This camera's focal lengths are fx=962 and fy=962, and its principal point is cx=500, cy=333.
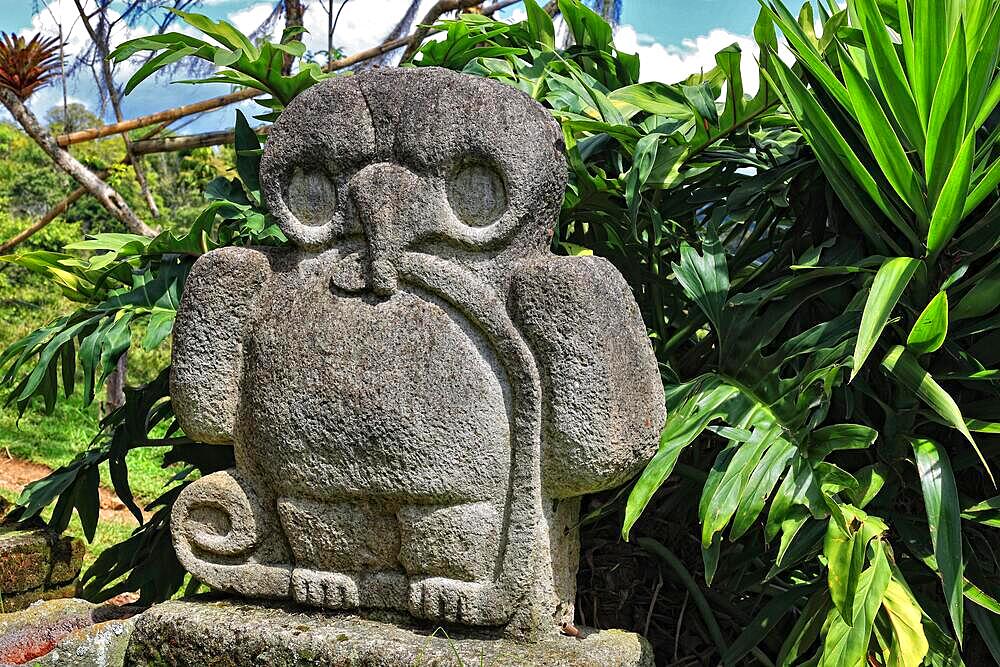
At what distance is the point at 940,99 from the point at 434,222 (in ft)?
Answer: 3.37

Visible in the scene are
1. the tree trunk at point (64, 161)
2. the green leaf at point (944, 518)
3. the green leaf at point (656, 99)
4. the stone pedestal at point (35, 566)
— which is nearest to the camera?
the green leaf at point (944, 518)

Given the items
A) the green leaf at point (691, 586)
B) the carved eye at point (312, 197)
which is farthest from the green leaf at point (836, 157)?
the carved eye at point (312, 197)

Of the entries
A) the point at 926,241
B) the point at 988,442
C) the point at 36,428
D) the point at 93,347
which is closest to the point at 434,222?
the point at 926,241

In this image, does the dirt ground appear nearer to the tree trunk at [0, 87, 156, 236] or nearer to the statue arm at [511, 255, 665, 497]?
the tree trunk at [0, 87, 156, 236]

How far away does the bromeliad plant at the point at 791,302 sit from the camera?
187 cm

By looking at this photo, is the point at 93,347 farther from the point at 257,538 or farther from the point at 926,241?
the point at 926,241

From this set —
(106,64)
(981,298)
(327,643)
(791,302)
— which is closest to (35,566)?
(327,643)

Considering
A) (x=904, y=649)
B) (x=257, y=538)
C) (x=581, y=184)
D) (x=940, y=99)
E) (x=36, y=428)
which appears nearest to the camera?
(x=904, y=649)

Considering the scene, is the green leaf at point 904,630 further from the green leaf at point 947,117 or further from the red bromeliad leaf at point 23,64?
the red bromeliad leaf at point 23,64

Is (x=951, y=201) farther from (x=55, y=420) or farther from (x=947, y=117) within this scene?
(x=55, y=420)

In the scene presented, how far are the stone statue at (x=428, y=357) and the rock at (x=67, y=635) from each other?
0.42 m

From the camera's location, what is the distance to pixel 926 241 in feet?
6.59

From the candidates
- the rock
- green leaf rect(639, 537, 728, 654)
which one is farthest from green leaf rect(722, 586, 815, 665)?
the rock

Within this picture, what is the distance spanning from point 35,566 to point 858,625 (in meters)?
2.50
